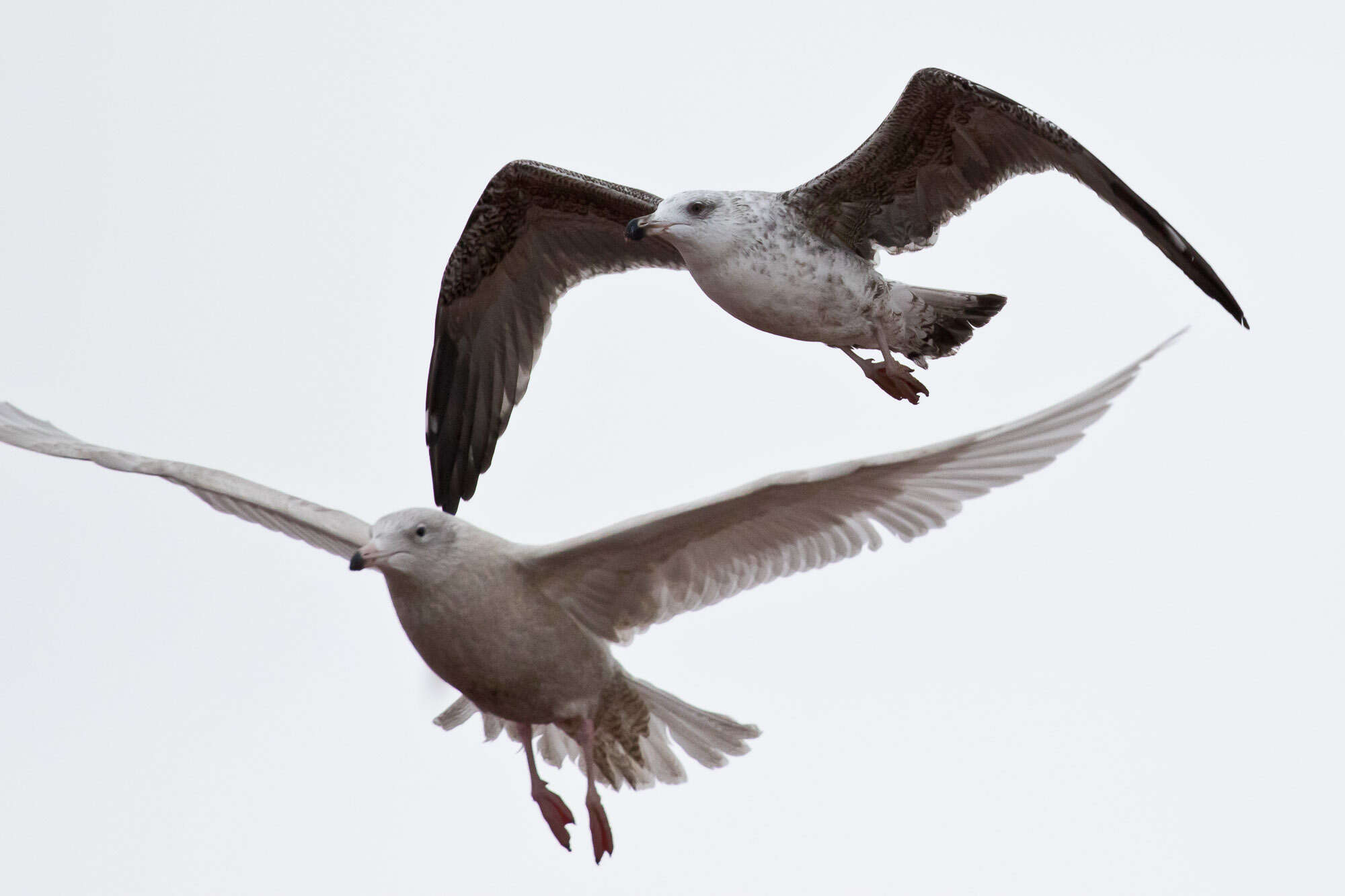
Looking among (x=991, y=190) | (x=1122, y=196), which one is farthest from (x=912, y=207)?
(x=1122, y=196)

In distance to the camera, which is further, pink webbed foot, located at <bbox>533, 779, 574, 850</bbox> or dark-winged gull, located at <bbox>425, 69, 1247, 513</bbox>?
dark-winged gull, located at <bbox>425, 69, 1247, 513</bbox>

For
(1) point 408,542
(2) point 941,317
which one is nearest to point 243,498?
(1) point 408,542

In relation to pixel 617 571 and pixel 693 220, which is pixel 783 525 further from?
pixel 693 220

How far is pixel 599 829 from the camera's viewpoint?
730 cm

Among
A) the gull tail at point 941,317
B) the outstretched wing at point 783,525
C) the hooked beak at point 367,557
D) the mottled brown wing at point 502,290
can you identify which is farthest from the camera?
the mottled brown wing at point 502,290

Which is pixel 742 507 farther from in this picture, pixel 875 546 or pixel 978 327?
pixel 978 327

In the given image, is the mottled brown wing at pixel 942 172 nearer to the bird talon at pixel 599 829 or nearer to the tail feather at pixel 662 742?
the tail feather at pixel 662 742

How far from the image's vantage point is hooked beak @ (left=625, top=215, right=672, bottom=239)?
28.1 feet

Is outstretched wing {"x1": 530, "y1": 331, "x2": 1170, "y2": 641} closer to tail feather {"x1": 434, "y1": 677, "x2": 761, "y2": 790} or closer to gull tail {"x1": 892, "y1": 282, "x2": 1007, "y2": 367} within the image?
tail feather {"x1": 434, "y1": 677, "x2": 761, "y2": 790}

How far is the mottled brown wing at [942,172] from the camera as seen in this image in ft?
27.8

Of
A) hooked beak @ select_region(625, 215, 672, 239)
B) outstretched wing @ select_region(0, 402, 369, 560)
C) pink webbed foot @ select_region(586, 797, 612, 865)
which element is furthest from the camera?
hooked beak @ select_region(625, 215, 672, 239)

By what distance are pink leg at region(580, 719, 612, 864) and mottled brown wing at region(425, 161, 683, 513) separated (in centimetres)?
281

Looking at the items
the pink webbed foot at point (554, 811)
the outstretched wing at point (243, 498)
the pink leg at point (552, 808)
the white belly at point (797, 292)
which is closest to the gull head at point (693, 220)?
the white belly at point (797, 292)

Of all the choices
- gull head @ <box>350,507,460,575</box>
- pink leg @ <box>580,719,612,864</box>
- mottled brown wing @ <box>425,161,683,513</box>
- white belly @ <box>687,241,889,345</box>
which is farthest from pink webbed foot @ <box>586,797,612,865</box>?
mottled brown wing @ <box>425,161,683,513</box>
